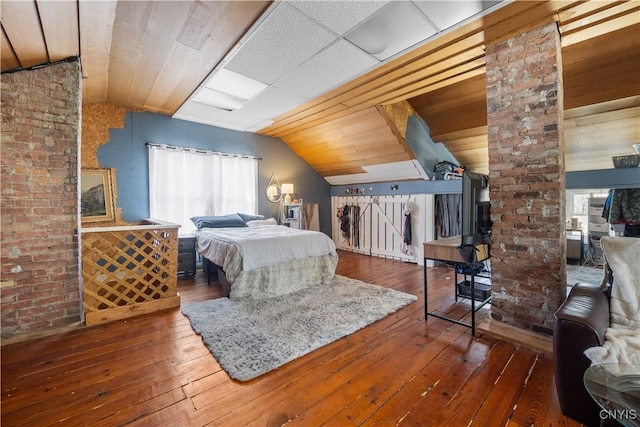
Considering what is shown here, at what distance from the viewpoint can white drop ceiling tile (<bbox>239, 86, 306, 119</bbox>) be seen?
3678 millimetres

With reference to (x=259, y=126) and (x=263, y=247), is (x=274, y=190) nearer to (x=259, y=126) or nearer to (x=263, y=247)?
(x=259, y=126)

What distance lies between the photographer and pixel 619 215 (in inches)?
139

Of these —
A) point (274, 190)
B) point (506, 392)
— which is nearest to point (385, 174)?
point (274, 190)

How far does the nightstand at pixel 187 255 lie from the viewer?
13.8 ft

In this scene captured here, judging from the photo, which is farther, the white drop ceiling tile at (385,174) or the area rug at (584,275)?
the white drop ceiling tile at (385,174)

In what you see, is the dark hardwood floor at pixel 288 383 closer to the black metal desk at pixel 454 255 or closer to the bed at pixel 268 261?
the black metal desk at pixel 454 255

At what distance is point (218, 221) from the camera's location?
4594mm

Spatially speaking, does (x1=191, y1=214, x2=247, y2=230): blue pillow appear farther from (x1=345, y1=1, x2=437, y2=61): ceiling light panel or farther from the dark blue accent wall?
(x1=345, y1=1, x2=437, y2=61): ceiling light panel

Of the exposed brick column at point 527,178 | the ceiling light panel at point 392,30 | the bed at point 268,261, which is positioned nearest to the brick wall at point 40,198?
the bed at point 268,261

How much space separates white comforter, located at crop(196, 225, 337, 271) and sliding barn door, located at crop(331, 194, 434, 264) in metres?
2.11

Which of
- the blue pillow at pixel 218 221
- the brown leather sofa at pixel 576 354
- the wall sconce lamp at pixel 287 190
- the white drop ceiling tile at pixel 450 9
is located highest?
the white drop ceiling tile at pixel 450 9

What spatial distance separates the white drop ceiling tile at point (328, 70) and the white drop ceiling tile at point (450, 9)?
705 mm

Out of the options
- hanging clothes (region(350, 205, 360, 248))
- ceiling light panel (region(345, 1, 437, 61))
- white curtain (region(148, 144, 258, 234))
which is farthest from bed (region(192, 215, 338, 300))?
hanging clothes (region(350, 205, 360, 248))

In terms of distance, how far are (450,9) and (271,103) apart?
258 cm
